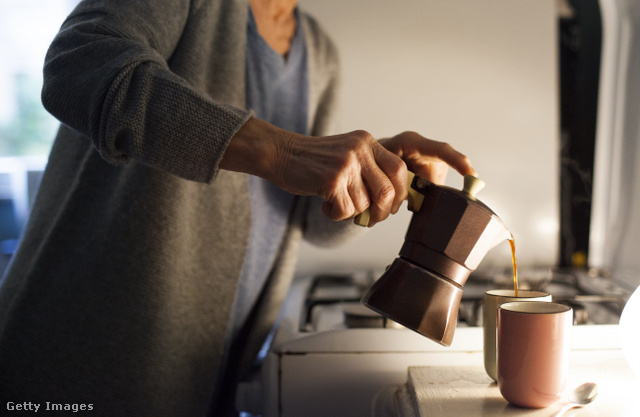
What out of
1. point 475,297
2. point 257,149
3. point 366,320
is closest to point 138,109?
point 257,149

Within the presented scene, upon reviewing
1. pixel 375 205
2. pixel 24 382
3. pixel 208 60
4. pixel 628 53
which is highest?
pixel 628 53

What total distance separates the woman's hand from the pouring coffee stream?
3 centimetres

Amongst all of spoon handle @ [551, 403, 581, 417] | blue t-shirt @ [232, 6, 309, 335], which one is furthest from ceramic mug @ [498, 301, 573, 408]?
blue t-shirt @ [232, 6, 309, 335]

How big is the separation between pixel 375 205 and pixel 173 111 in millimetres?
233

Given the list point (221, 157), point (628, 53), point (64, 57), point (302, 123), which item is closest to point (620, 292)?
point (628, 53)

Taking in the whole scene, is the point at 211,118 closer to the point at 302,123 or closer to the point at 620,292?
the point at 302,123

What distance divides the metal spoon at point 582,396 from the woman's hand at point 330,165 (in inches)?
10.7

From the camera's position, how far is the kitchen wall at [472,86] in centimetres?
127

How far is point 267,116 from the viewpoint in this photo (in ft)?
2.96

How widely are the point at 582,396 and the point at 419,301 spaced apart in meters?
0.20

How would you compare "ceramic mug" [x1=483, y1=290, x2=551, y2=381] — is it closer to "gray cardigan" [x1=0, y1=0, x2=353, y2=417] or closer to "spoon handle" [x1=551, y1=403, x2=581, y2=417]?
"spoon handle" [x1=551, y1=403, x2=581, y2=417]

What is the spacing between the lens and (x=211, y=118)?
1.68 feet

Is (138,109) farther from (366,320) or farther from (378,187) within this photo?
(366,320)

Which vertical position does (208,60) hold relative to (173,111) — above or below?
above
